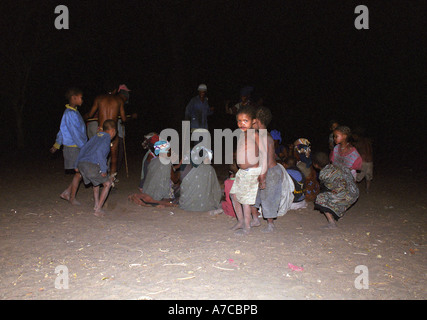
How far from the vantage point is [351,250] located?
4.38 metres

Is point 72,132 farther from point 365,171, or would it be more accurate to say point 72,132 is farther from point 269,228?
point 365,171

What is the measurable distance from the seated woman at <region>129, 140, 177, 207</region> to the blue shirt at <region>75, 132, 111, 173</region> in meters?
0.98

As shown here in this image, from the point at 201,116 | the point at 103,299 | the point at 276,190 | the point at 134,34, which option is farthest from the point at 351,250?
the point at 134,34

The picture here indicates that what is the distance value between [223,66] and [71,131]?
18777 millimetres

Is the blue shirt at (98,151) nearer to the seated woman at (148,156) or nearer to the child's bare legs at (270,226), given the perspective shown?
the seated woman at (148,156)

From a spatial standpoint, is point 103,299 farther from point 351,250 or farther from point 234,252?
point 351,250

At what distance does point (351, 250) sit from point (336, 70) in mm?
19085

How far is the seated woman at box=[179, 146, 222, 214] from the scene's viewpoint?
19.9ft

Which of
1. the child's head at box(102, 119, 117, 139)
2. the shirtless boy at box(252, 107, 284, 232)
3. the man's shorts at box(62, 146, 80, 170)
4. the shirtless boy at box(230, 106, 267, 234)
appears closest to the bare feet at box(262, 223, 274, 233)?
the shirtless boy at box(252, 107, 284, 232)

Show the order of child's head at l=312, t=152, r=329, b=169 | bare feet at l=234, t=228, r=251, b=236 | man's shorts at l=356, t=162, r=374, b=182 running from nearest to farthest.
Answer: bare feet at l=234, t=228, r=251, b=236
child's head at l=312, t=152, r=329, b=169
man's shorts at l=356, t=162, r=374, b=182

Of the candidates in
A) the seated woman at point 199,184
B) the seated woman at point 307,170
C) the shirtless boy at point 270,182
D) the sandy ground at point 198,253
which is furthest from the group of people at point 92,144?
the seated woman at point 307,170

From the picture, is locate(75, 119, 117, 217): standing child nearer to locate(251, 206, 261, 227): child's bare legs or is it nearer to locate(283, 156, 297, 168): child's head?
locate(251, 206, 261, 227): child's bare legs

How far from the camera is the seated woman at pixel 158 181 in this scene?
6.27m

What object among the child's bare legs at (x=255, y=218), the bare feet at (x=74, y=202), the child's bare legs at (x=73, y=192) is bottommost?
the child's bare legs at (x=255, y=218)
